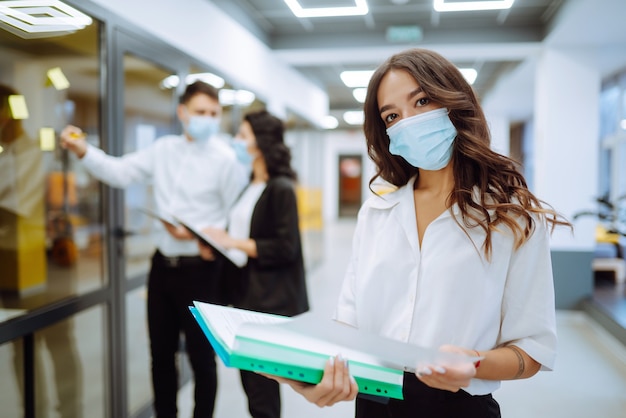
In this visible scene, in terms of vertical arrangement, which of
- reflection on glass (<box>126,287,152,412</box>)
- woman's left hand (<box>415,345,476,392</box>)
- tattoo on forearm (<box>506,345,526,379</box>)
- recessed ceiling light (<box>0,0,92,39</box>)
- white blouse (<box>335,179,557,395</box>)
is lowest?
reflection on glass (<box>126,287,152,412</box>)

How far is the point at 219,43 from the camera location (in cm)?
395

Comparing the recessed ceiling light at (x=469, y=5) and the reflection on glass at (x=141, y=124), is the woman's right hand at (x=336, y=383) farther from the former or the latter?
the recessed ceiling light at (x=469, y=5)

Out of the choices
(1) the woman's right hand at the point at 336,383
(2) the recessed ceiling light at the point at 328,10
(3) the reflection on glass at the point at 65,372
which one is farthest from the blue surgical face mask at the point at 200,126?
(2) the recessed ceiling light at the point at 328,10

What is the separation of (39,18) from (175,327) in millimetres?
1457

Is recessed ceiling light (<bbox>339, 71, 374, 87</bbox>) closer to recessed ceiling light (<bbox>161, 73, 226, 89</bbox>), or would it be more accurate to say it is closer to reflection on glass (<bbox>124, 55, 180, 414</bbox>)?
recessed ceiling light (<bbox>161, 73, 226, 89</bbox>)

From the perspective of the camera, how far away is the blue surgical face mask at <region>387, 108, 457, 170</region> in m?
1.13

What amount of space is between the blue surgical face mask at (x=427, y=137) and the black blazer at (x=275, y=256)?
1.16 metres

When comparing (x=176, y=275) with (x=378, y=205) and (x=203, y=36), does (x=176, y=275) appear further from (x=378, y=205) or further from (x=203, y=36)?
(x=203, y=36)

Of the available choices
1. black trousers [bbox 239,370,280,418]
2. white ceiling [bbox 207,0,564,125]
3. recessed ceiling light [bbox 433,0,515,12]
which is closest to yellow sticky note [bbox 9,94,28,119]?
black trousers [bbox 239,370,280,418]

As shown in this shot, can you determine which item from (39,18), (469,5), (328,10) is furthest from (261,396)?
(469,5)

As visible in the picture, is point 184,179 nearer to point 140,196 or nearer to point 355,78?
point 140,196

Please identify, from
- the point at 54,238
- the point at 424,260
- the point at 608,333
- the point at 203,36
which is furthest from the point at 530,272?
the point at 608,333

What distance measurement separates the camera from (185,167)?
2.48 m

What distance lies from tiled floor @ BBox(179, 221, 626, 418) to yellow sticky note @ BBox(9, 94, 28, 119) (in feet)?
5.96
